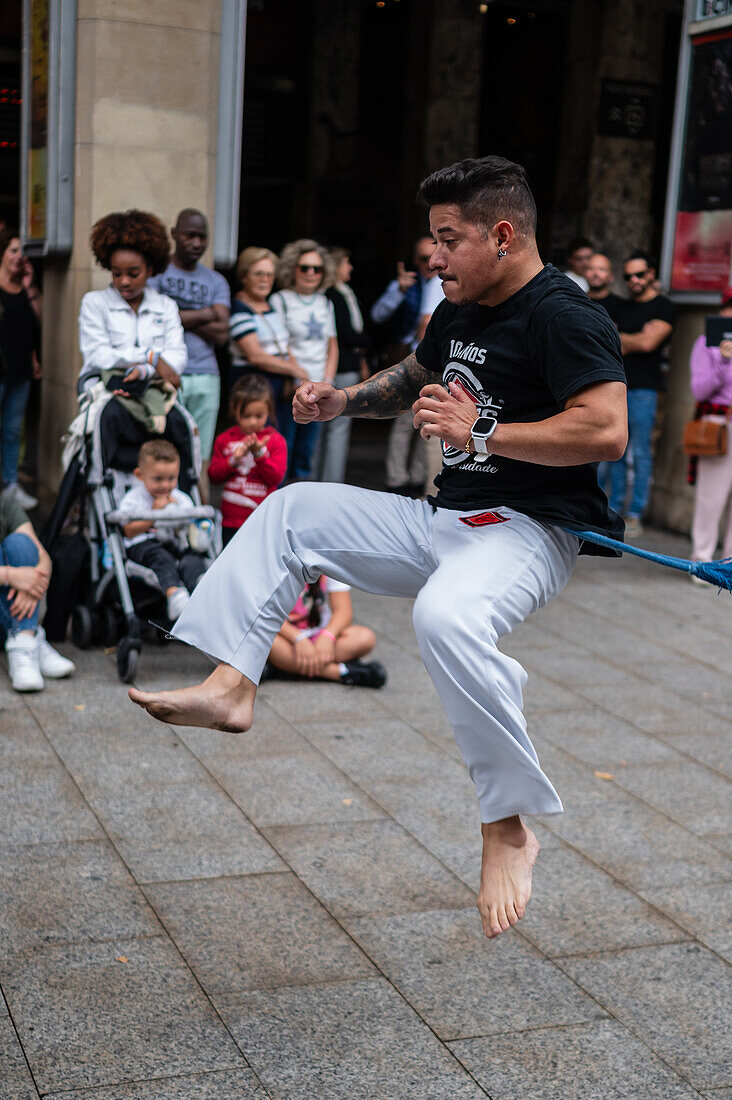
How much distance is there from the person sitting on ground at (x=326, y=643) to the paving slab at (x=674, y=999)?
110 inches

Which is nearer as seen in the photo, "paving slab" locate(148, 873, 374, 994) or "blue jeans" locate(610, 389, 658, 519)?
"paving slab" locate(148, 873, 374, 994)

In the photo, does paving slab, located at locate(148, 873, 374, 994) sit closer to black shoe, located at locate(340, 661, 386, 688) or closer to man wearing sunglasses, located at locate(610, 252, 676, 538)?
black shoe, located at locate(340, 661, 386, 688)

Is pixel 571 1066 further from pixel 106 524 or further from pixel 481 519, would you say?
pixel 106 524

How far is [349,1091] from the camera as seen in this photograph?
3.21 metres

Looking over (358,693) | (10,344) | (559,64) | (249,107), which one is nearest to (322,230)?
(249,107)

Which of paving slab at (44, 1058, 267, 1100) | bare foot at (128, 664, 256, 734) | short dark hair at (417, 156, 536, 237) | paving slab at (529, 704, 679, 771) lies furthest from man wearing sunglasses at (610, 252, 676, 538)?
paving slab at (44, 1058, 267, 1100)

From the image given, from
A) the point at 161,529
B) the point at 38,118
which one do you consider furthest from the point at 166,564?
the point at 38,118

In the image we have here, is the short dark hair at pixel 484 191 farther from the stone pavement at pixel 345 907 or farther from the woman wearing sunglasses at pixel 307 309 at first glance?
the woman wearing sunglasses at pixel 307 309

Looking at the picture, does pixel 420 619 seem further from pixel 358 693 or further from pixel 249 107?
pixel 249 107

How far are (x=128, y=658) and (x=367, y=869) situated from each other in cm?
224

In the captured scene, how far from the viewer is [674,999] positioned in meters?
3.77

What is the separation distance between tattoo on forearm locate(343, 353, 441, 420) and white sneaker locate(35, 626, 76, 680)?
307cm

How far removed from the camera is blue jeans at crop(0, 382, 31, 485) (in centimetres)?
977

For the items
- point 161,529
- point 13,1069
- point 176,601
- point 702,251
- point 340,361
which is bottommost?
point 13,1069
